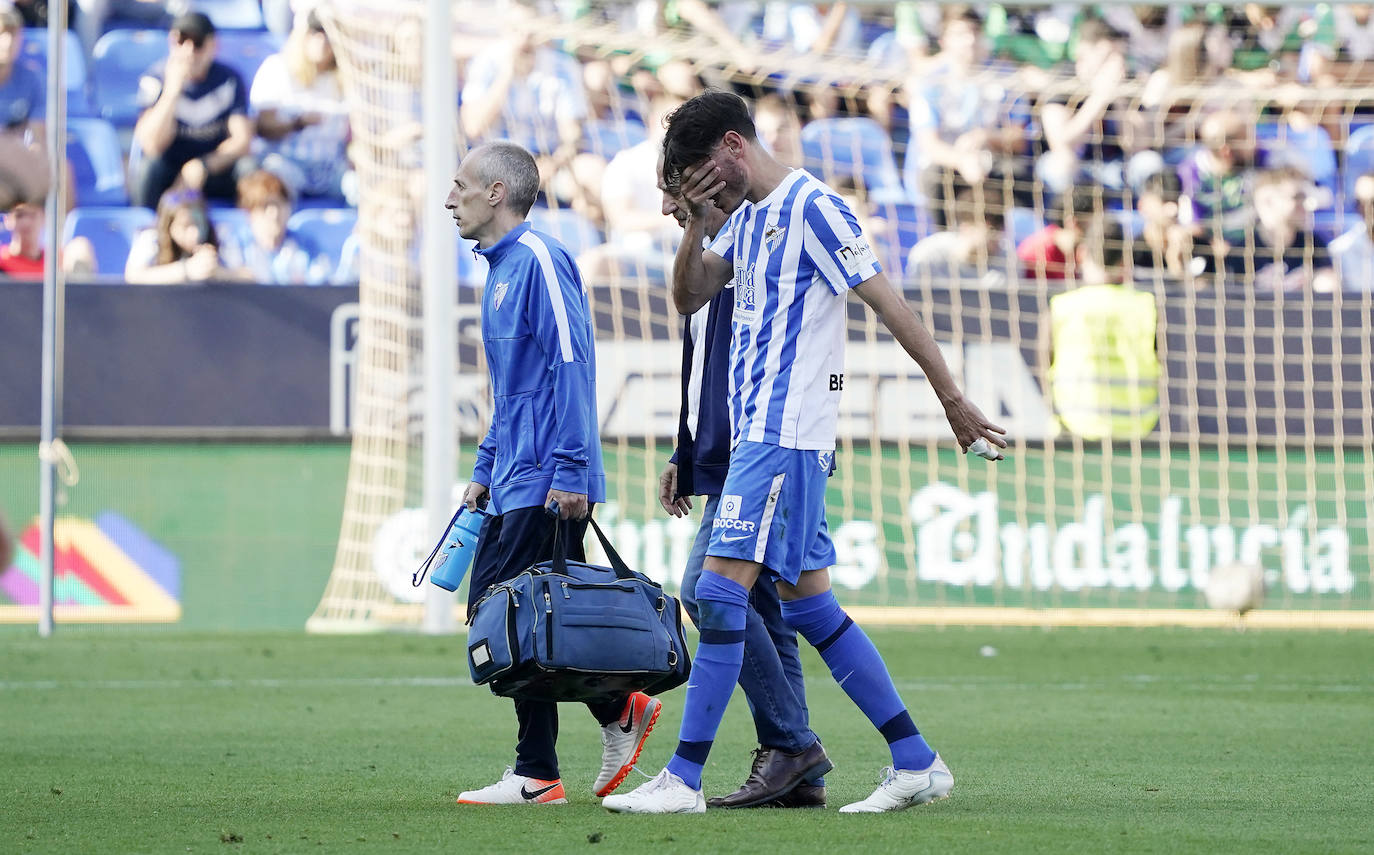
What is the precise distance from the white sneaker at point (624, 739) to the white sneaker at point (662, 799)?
51 centimetres

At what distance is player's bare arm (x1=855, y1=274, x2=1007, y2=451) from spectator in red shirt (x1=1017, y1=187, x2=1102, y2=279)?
8908mm

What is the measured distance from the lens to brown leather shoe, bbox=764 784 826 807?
4.71 metres

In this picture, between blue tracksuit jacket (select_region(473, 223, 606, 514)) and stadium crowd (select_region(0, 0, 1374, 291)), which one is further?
stadium crowd (select_region(0, 0, 1374, 291))

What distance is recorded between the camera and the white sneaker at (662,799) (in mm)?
4324

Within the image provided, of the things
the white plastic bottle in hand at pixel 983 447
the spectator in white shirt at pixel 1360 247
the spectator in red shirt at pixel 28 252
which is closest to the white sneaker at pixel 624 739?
the white plastic bottle in hand at pixel 983 447

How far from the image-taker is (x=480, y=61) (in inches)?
538

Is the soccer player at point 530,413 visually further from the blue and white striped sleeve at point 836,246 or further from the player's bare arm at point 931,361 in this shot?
the player's bare arm at point 931,361

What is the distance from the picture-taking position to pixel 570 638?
4379mm

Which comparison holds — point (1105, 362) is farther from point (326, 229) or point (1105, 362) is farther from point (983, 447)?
point (983, 447)

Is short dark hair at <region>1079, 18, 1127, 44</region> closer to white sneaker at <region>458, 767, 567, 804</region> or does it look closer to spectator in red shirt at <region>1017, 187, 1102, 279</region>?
spectator in red shirt at <region>1017, 187, 1102, 279</region>

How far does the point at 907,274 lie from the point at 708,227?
336 inches

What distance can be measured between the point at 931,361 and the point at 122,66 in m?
12.4

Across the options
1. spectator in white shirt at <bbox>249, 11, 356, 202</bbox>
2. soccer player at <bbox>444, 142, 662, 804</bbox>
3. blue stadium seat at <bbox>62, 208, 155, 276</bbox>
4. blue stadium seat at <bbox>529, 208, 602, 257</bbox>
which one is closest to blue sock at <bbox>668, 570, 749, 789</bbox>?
soccer player at <bbox>444, 142, 662, 804</bbox>

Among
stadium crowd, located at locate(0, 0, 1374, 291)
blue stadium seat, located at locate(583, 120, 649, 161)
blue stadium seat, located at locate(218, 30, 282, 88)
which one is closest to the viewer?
stadium crowd, located at locate(0, 0, 1374, 291)
